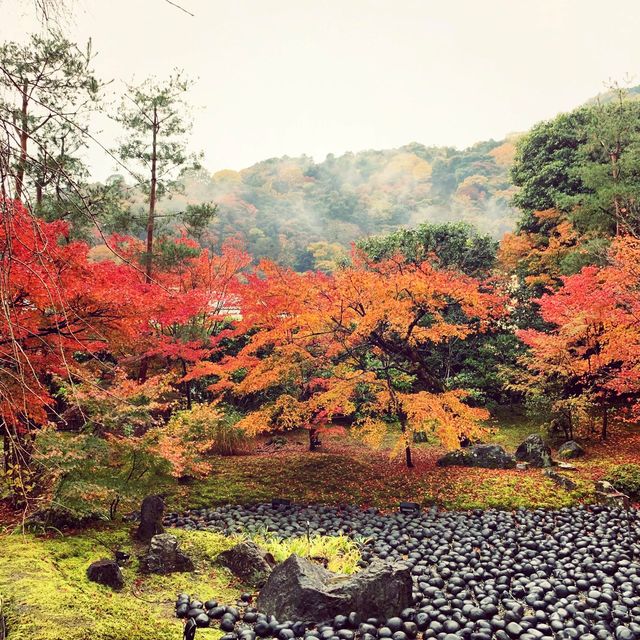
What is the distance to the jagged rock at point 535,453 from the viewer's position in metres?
11.0

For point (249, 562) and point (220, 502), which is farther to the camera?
point (220, 502)

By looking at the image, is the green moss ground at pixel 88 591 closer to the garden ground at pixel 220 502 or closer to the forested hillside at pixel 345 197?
the garden ground at pixel 220 502

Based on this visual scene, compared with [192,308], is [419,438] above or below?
below

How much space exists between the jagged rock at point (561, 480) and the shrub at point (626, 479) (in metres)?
0.79

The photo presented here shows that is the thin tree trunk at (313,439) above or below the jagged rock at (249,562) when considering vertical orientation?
below

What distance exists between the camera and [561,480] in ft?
31.1

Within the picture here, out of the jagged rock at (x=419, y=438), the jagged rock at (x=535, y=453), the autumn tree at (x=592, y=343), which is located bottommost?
the jagged rock at (x=419, y=438)

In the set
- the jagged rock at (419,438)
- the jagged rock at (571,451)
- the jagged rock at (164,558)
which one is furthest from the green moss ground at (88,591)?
the jagged rock at (419,438)

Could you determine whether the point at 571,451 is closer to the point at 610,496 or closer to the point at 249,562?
the point at 610,496

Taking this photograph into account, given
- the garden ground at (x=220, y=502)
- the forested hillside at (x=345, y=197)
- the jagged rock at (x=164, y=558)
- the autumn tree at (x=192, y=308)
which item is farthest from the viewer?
the forested hillside at (x=345, y=197)

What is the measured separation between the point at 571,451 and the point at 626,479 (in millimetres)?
2773

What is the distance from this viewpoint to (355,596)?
445cm

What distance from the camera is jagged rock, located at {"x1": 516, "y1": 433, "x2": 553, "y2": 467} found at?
11.0m

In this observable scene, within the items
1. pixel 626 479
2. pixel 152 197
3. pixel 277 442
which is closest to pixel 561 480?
pixel 626 479
